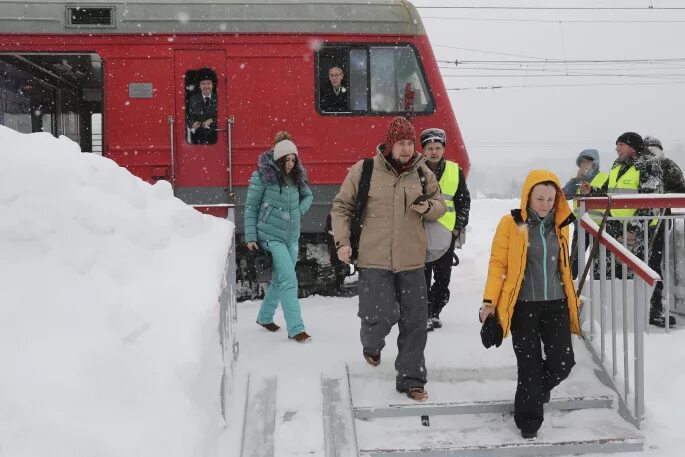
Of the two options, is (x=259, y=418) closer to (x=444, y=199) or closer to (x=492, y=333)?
(x=492, y=333)

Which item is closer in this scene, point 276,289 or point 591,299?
point 591,299

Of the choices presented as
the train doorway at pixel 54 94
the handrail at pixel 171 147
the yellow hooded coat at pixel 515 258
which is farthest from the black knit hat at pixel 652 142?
the train doorway at pixel 54 94

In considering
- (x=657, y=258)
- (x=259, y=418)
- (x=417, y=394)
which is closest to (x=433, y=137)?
(x=417, y=394)

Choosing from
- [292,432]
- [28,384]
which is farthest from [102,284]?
[292,432]

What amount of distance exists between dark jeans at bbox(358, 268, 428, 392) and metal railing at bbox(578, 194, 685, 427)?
1290 millimetres

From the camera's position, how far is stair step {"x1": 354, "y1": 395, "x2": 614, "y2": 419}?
4293mm

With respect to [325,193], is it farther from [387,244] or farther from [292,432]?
[292,432]

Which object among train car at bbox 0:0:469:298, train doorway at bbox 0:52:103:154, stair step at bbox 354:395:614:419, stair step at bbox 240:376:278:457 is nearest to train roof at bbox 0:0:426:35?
train car at bbox 0:0:469:298

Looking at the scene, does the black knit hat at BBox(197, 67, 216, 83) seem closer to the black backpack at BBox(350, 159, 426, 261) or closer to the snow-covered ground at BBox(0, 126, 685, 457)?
the snow-covered ground at BBox(0, 126, 685, 457)

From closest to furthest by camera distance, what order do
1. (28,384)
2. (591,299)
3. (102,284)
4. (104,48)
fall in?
(28,384) → (102,284) → (591,299) → (104,48)

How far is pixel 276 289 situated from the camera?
556 cm

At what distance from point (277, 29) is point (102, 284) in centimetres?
542

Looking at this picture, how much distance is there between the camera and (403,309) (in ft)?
14.7

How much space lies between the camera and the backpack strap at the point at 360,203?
4.39 meters
